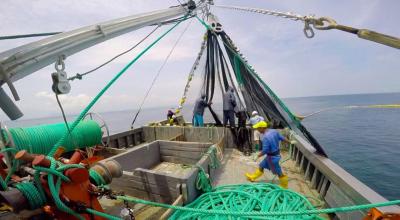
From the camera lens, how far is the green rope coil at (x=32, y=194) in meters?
2.13

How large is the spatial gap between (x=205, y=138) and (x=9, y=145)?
6142 mm

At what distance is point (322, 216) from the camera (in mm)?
3697

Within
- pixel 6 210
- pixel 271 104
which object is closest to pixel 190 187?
pixel 6 210

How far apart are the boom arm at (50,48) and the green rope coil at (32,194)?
73 cm

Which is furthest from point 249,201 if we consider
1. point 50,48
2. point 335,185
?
point 50,48

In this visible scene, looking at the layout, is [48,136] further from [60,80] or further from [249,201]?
[249,201]

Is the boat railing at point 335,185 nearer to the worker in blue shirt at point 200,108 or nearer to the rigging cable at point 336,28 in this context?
the rigging cable at point 336,28

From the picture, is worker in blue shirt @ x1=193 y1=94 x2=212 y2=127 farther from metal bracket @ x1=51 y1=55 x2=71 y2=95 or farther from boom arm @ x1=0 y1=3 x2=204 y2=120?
metal bracket @ x1=51 y1=55 x2=71 y2=95

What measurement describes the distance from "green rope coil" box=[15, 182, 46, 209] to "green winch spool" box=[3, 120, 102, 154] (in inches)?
59.8

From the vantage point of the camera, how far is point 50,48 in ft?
8.51

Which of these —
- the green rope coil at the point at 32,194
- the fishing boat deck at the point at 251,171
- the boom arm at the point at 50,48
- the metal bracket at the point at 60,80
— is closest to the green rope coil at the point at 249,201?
the fishing boat deck at the point at 251,171

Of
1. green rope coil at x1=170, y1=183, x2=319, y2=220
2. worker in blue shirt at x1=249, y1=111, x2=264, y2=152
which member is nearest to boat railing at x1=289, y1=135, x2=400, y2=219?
green rope coil at x1=170, y1=183, x2=319, y2=220

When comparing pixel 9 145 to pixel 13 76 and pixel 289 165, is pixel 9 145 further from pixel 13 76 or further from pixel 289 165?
pixel 289 165

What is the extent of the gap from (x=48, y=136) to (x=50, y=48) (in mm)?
2910
